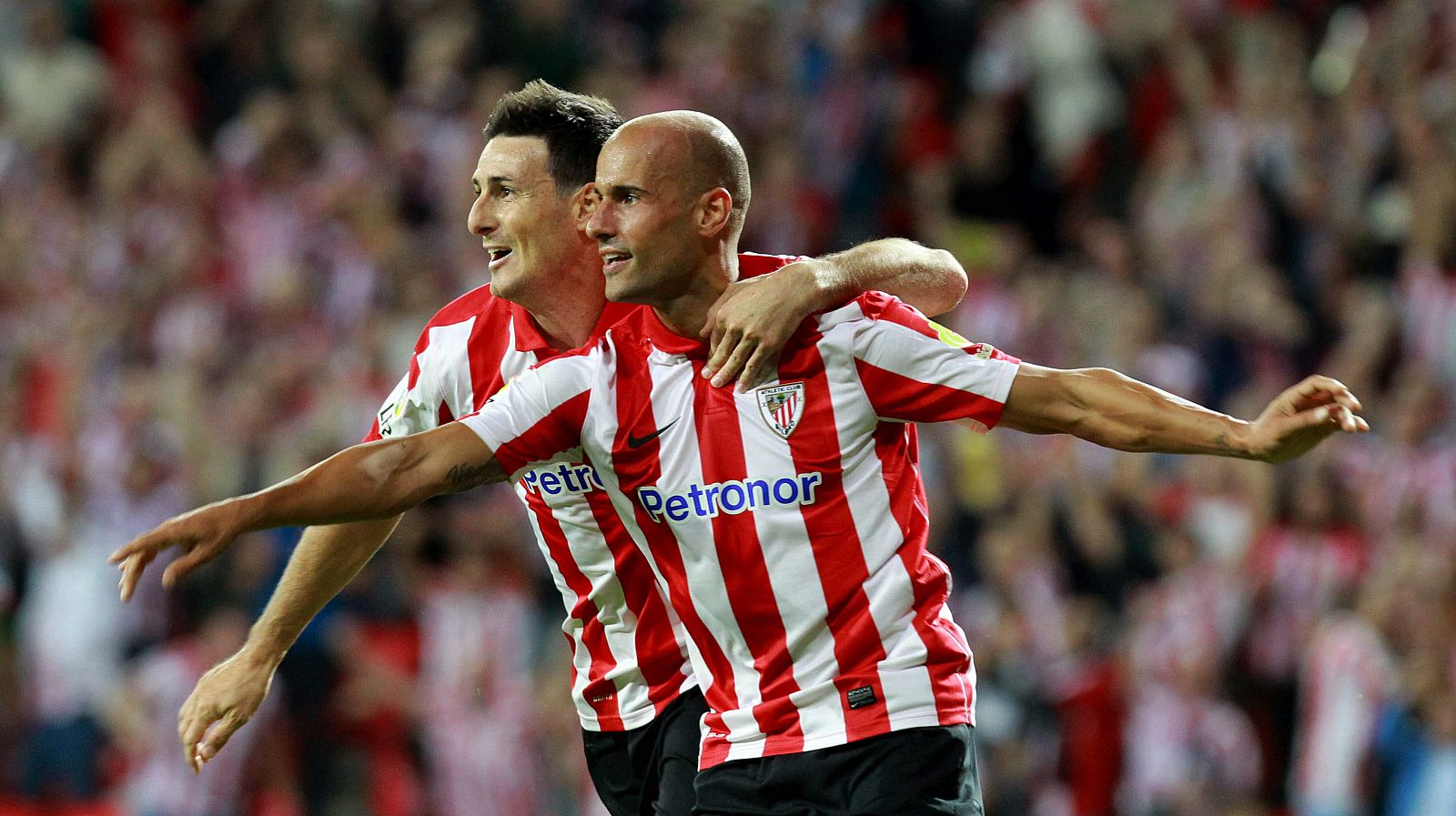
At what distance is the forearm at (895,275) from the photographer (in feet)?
12.1

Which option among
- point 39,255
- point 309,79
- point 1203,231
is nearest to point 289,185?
point 309,79

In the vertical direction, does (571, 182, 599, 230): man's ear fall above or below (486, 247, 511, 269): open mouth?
above

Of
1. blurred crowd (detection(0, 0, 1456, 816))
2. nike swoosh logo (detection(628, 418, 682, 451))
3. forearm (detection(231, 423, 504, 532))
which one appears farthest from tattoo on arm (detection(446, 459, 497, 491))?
blurred crowd (detection(0, 0, 1456, 816))

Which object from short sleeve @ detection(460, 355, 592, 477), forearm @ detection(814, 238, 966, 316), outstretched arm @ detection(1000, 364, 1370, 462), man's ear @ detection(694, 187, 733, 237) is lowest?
outstretched arm @ detection(1000, 364, 1370, 462)

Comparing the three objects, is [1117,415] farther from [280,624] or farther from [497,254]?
[280,624]

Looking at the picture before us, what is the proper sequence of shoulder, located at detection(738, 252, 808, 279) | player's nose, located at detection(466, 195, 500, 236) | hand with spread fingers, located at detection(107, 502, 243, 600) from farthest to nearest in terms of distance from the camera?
player's nose, located at detection(466, 195, 500, 236) < shoulder, located at detection(738, 252, 808, 279) < hand with spread fingers, located at detection(107, 502, 243, 600)

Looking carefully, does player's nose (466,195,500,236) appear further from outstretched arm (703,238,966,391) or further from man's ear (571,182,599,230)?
outstretched arm (703,238,966,391)

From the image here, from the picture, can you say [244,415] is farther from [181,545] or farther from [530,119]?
[181,545]

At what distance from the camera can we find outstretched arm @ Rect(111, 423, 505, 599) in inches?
123

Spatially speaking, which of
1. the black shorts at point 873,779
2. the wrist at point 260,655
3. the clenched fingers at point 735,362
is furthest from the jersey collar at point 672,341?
the wrist at point 260,655

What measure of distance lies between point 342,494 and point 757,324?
84 centimetres

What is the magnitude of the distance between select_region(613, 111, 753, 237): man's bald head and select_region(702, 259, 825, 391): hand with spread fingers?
0.19 m

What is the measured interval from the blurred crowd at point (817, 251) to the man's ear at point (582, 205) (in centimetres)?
454

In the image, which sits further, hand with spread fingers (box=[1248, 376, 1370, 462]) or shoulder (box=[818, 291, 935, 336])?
shoulder (box=[818, 291, 935, 336])
